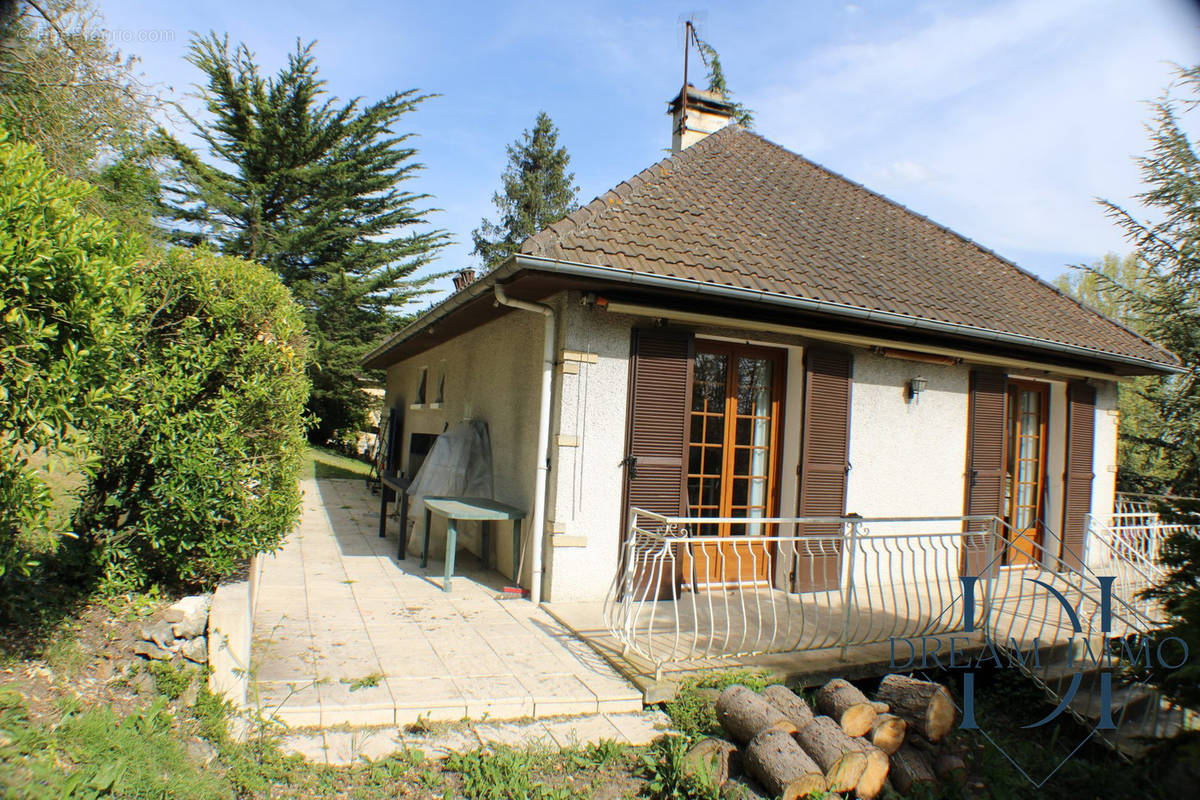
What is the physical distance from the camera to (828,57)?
21.4 feet

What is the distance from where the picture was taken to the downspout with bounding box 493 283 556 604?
5746 mm

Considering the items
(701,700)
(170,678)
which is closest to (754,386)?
(701,700)

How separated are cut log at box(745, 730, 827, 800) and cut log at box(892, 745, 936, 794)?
0.56 meters

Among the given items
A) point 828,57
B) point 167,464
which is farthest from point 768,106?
point 167,464

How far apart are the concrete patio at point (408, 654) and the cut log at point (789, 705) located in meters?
0.75

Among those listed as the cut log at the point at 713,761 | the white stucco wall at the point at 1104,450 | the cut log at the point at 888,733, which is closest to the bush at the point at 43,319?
the cut log at the point at 713,761

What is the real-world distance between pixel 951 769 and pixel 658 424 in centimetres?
317

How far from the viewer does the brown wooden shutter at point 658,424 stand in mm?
5828

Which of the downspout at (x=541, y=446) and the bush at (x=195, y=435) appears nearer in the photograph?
the bush at (x=195, y=435)

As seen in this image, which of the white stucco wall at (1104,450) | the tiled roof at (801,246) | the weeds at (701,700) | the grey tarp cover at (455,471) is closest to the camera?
the weeds at (701,700)

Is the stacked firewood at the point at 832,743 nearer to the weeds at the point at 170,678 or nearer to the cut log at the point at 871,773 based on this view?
the cut log at the point at 871,773

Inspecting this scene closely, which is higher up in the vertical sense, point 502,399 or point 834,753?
point 502,399

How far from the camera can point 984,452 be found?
25.1 feet

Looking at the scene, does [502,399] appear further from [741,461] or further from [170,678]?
[170,678]
